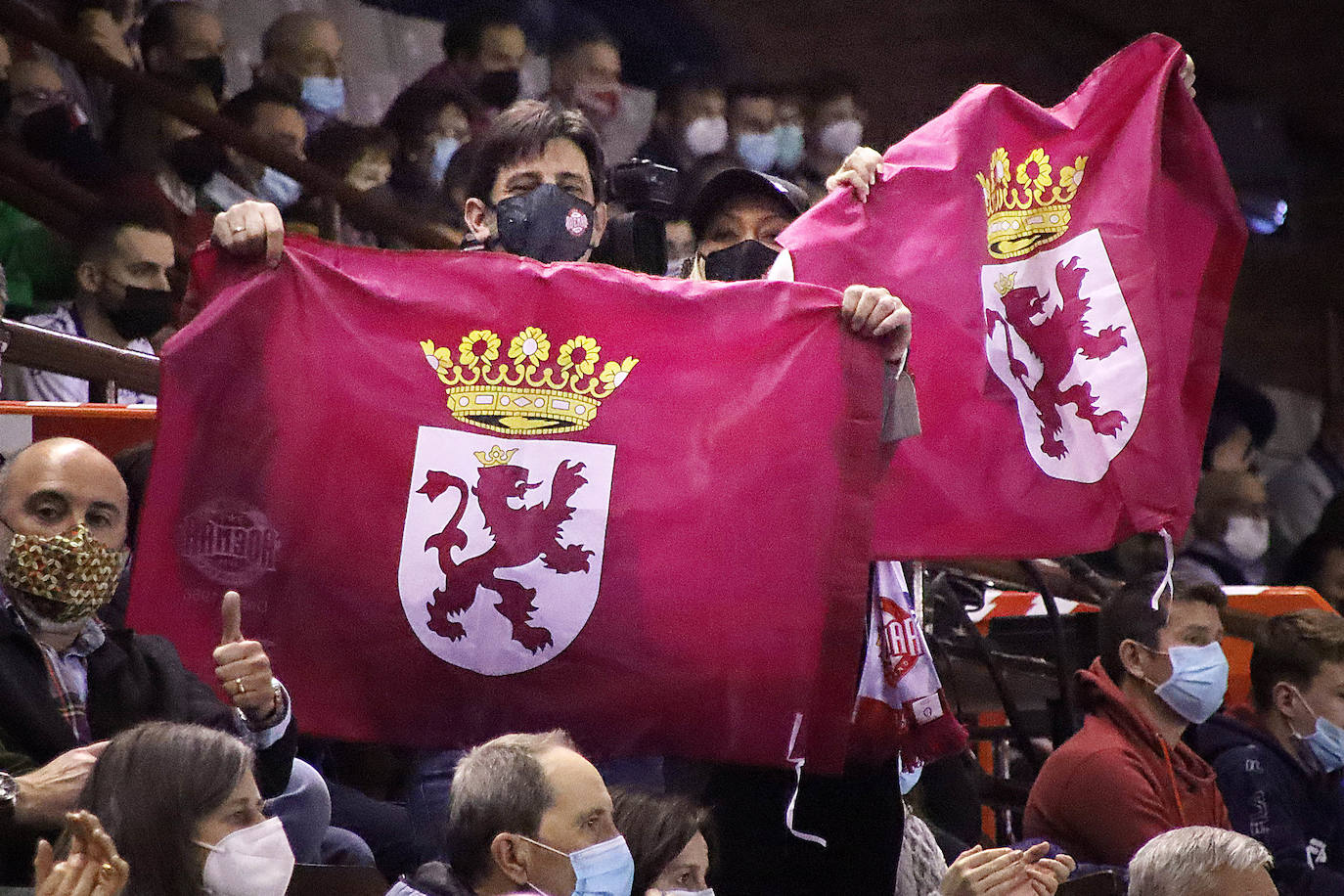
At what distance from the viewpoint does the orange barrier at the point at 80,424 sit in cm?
455

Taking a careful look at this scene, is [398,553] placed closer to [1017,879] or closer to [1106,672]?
[1017,879]

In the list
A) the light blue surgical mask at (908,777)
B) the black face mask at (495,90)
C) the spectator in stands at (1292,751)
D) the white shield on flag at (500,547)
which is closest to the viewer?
the white shield on flag at (500,547)

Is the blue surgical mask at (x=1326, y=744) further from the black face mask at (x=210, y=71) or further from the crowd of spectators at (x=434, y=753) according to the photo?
the black face mask at (x=210, y=71)

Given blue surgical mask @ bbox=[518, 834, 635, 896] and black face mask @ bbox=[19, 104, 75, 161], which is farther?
black face mask @ bbox=[19, 104, 75, 161]

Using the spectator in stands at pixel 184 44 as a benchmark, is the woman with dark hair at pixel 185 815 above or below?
below

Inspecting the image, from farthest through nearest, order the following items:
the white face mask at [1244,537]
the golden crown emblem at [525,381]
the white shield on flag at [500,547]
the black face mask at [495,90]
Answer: the white face mask at [1244,537]
the black face mask at [495,90]
the golden crown emblem at [525,381]
the white shield on flag at [500,547]

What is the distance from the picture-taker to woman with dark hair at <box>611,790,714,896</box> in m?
3.58

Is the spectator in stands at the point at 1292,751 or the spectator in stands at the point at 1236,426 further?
the spectator in stands at the point at 1236,426

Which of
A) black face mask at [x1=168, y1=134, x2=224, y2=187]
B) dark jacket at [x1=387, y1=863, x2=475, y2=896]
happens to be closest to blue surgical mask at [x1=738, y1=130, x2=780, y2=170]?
black face mask at [x1=168, y1=134, x2=224, y2=187]

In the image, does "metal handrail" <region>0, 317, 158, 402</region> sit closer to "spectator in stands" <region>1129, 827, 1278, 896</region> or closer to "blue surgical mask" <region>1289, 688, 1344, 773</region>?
"spectator in stands" <region>1129, 827, 1278, 896</region>

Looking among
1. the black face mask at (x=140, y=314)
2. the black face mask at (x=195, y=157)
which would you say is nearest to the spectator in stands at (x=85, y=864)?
the black face mask at (x=140, y=314)

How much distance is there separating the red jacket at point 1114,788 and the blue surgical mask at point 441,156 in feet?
12.1

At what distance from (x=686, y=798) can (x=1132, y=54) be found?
2.47 metres

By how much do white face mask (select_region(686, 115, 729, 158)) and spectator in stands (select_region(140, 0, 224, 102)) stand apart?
7.69 ft
